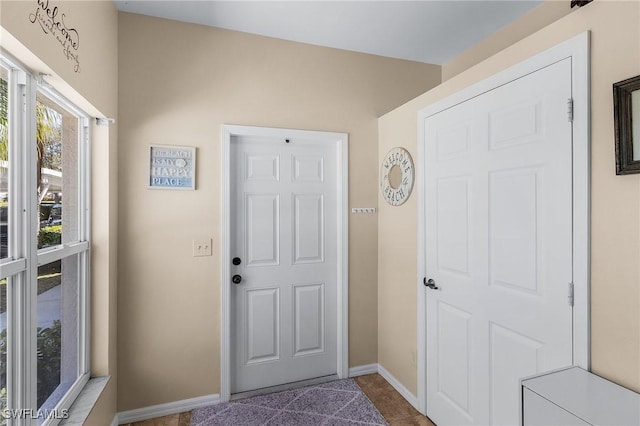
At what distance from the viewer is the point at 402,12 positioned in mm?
2168

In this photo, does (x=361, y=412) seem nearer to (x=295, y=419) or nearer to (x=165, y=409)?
(x=295, y=419)

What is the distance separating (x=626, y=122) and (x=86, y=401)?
8.78 ft

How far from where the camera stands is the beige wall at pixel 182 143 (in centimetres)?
215

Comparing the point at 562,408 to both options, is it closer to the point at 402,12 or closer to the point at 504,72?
the point at 504,72

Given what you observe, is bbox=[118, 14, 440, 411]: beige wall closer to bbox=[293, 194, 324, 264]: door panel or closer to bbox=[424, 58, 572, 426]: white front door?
bbox=[293, 194, 324, 264]: door panel

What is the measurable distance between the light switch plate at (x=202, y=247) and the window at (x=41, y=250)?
0.62 m

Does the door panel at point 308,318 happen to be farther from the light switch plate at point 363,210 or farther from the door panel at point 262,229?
the light switch plate at point 363,210

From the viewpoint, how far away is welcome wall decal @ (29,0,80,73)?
1.12 m

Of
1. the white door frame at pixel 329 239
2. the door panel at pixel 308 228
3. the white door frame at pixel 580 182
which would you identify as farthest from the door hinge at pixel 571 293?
the door panel at pixel 308 228

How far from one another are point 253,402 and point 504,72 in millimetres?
2612

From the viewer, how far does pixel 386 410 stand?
2234 millimetres

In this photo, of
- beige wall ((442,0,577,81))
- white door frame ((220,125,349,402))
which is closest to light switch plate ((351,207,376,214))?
white door frame ((220,125,349,402))

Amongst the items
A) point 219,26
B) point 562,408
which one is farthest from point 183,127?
point 562,408

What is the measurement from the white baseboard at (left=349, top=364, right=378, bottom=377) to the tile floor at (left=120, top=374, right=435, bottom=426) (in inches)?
3.3
